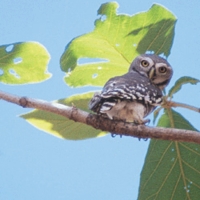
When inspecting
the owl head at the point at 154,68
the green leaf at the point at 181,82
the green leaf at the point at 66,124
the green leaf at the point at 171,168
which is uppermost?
the owl head at the point at 154,68

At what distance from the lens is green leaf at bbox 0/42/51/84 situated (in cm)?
261

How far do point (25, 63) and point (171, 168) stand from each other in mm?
876

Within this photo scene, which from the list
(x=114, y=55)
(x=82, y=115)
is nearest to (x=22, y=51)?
(x=114, y=55)

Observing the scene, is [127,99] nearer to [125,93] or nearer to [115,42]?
[125,93]

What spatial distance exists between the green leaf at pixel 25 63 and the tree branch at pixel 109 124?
1.80ft

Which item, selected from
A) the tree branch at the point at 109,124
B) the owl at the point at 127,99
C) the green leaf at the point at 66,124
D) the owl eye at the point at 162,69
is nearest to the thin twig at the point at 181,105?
the owl at the point at 127,99

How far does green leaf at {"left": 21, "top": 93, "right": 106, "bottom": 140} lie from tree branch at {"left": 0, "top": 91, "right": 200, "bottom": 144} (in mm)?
576

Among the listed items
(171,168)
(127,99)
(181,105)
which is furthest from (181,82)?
(171,168)

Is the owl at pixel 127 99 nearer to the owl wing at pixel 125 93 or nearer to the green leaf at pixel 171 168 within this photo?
the owl wing at pixel 125 93

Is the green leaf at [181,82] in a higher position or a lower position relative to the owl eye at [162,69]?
lower

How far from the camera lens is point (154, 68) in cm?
295

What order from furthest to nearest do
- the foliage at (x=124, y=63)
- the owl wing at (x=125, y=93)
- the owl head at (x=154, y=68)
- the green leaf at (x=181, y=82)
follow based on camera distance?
the owl head at (x=154, y=68) → the foliage at (x=124, y=63) → the green leaf at (x=181, y=82) → the owl wing at (x=125, y=93)

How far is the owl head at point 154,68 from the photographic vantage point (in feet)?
9.43

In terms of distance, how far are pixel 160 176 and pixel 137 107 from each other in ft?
2.13
